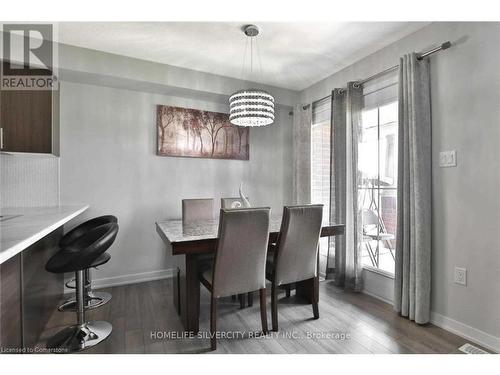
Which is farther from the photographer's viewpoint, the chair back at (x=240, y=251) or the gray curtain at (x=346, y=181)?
the gray curtain at (x=346, y=181)

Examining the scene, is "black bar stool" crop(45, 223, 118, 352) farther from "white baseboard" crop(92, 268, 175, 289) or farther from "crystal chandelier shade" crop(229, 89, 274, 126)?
"crystal chandelier shade" crop(229, 89, 274, 126)

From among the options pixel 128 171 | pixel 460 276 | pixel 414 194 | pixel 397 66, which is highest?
pixel 397 66

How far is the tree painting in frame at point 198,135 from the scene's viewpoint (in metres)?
3.28

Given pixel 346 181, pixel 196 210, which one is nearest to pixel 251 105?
pixel 196 210

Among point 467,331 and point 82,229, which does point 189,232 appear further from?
point 467,331

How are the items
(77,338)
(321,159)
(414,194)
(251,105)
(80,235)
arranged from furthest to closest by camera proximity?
1. (321,159)
2. (80,235)
3. (251,105)
4. (414,194)
5. (77,338)

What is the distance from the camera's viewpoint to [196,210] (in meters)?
2.96

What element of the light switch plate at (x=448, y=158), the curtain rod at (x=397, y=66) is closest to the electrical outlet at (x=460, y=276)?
the light switch plate at (x=448, y=158)

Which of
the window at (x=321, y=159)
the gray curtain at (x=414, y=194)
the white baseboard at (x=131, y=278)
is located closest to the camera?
the gray curtain at (x=414, y=194)

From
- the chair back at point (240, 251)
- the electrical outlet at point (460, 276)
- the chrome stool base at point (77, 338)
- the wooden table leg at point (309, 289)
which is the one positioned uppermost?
the chair back at point (240, 251)

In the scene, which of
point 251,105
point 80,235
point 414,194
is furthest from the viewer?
point 80,235

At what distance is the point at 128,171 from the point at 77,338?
5.99ft

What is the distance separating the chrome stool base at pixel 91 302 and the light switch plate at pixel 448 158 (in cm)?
330

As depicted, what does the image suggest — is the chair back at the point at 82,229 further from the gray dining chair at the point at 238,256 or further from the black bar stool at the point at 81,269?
the gray dining chair at the point at 238,256
